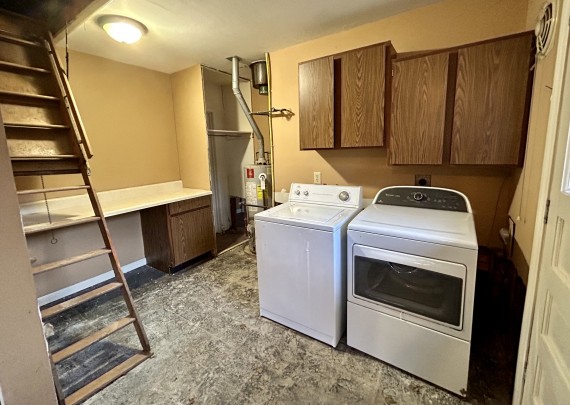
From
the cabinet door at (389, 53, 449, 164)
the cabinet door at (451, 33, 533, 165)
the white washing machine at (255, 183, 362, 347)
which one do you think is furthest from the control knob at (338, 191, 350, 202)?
the cabinet door at (451, 33, 533, 165)

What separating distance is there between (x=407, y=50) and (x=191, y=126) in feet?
8.60

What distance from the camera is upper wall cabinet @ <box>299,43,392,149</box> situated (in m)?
2.01

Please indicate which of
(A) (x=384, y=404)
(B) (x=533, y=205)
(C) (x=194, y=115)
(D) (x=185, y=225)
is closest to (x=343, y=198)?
(B) (x=533, y=205)

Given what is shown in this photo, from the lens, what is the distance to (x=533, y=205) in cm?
144

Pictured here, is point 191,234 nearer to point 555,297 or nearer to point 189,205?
point 189,205

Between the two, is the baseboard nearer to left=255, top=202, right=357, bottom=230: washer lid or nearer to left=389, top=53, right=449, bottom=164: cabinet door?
left=255, top=202, right=357, bottom=230: washer lid

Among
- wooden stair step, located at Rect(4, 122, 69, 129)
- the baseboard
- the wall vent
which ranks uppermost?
the wall vent

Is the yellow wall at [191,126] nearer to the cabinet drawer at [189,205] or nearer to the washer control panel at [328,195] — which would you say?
the cabinet drawer at [189,205]

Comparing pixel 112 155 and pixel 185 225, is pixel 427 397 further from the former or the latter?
pixel 112 155

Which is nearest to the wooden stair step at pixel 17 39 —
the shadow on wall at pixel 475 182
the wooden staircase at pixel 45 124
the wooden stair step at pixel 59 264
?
the wooden staircase at pixel 45 124

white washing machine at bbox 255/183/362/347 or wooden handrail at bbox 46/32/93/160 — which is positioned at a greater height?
wooden handrail at bbox 46/32/93/160

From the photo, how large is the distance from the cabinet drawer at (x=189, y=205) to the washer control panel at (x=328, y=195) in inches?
53.9

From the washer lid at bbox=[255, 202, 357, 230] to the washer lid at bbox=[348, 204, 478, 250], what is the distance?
0.14m

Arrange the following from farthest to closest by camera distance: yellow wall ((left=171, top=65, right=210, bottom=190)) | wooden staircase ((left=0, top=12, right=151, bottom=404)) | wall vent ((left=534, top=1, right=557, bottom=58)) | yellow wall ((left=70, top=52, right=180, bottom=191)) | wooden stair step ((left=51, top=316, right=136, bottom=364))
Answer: yellow wall ((left=171, top=65, right=210, bottom=190)) → yellow wall ((left=70, top=52, right=180, bottom=191)) → wooden staircase ((left=0, top=12, right=151, bottom=404)) → wooden stair step ((left=51, top=316, right=136, bottom=364)) → wall vent ((left=534, top=1, right=557, bottom=58))
